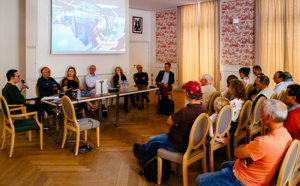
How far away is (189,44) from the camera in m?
10.1

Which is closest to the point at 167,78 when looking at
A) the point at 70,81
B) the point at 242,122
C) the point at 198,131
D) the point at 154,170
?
the point at 70,81

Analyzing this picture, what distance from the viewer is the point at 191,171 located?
357 cm

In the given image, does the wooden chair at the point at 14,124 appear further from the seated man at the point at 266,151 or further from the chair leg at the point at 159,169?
the seated man at the point at 266,151

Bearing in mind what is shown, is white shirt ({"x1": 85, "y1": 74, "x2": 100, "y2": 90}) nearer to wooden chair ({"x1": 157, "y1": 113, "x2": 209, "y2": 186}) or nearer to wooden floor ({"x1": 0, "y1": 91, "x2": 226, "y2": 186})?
wooden floor ({"x1": 0, "y1": 91, "x2": 226, "y2": 186})

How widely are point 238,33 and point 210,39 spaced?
1048mm

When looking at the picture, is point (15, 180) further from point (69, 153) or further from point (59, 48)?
point (59, 48)

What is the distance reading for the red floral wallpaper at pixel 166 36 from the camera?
10586 mm

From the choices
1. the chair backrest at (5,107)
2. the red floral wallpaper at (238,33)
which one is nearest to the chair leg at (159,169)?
the chair backrest at (5,107)

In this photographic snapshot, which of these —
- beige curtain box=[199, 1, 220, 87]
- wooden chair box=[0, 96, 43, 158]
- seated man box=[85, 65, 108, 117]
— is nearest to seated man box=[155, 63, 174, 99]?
seated man box=[85, 65, 108, 117]

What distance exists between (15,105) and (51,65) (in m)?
1.87

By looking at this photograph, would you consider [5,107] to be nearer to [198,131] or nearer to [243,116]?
[198,131]

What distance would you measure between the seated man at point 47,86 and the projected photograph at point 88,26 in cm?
76

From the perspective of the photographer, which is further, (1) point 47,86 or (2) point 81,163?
(1) point 47,86

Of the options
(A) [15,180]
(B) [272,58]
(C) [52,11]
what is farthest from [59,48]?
(B) [272,58]
